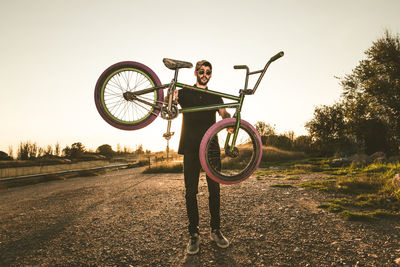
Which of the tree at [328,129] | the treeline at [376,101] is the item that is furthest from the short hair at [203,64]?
the tree at [328,129]

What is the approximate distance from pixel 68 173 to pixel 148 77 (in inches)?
877

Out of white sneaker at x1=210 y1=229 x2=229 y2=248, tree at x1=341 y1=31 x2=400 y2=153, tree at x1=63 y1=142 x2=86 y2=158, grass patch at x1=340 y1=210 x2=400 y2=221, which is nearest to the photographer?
white sneaker at x1=210 y1=229 x2=229 y2=248

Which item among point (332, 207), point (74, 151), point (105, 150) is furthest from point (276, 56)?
point (105, 150)

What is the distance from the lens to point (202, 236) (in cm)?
505

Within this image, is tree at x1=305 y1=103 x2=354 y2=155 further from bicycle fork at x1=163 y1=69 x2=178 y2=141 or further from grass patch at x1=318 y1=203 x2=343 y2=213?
bicycle fork at x1=163 y1=69 x2=178 y2=141

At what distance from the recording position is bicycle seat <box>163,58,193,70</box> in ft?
11.5

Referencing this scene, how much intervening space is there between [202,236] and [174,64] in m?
3.92

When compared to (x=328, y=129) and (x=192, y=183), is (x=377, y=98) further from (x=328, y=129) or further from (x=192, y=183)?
(x=192, y=183)

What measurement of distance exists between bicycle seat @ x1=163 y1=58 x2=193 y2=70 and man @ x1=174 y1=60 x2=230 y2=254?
496 mm

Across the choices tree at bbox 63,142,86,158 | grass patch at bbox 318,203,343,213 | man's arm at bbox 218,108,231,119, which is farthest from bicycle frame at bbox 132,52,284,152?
tree at bbox 63,142,86,158

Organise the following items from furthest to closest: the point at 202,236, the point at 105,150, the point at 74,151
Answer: the point at 105,150 → the point at 74,151 → the point at 202,236

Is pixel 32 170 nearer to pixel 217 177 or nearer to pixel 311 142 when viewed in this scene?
pixel 217 177

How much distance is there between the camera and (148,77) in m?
3.83

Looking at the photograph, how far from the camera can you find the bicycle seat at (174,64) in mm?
3520
